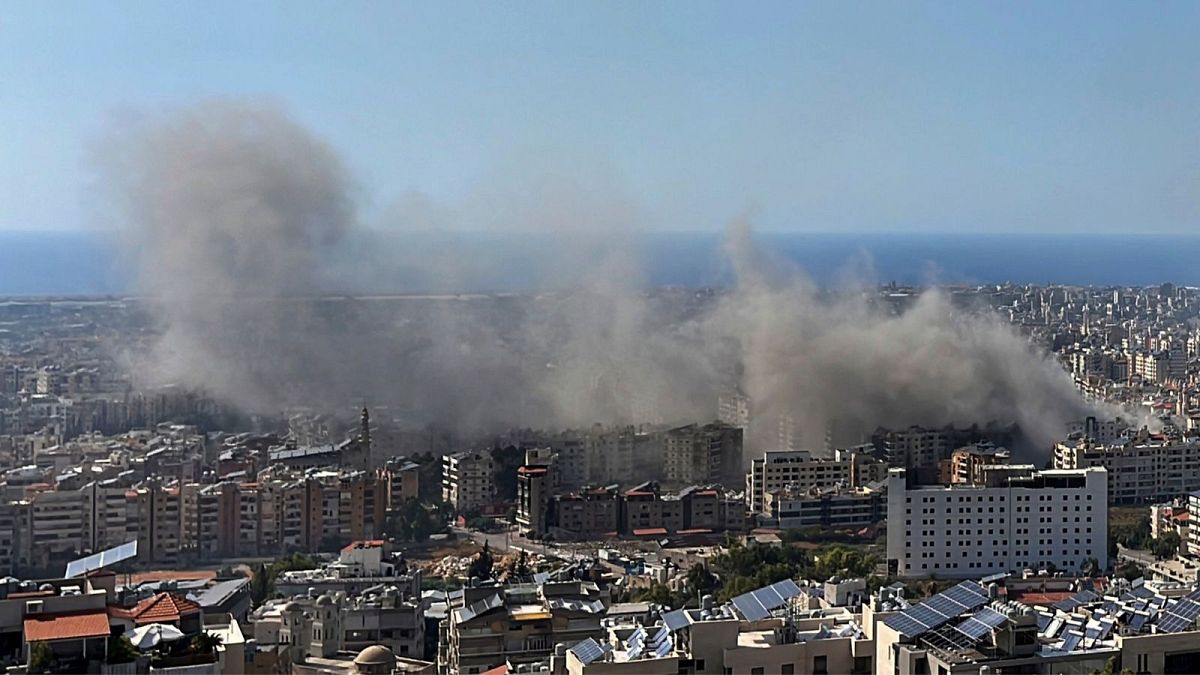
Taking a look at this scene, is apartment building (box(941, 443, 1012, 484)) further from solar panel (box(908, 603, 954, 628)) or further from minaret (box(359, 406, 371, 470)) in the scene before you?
solar panel (box(908, 603, 954, 628))

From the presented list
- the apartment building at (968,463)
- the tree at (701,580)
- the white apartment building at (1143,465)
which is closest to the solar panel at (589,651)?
the tree at (701,580)

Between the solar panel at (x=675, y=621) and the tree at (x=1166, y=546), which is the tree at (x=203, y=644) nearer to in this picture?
the solar panel at (x=675, y=621)

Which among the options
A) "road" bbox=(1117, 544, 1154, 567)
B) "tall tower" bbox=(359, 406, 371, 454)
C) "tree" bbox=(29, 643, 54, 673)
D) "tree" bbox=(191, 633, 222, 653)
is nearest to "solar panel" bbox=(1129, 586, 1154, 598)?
"tree" bbox=(191, 633, 222, 653)

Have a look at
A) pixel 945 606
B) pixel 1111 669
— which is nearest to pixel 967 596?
pixel 945 606

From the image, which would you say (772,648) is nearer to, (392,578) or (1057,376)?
(392,578)

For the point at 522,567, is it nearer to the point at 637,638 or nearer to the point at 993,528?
the point at 993,528

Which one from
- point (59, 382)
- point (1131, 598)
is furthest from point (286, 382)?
point (1131, 598)

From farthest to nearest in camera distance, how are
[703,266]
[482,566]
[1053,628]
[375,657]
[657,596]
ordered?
[703,266], [482,566], [657,596], [375,657], [1053,628]
